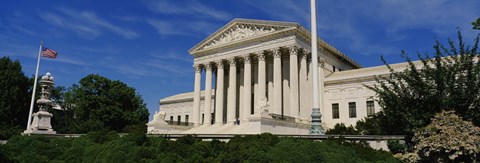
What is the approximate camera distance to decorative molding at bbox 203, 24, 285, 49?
4678 cm

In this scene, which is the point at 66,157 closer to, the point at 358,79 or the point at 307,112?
the point at 307,112

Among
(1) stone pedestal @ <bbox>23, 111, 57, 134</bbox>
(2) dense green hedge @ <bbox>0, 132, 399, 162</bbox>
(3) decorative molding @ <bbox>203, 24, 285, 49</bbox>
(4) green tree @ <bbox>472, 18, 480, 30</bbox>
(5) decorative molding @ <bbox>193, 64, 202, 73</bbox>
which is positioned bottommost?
(2) dense green hedge @ <bbox>0, 132, 399, 162</bbox>

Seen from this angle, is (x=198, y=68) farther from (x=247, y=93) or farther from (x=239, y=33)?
(x=247, y=93)

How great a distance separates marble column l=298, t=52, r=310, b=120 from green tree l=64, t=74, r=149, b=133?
26.1 m

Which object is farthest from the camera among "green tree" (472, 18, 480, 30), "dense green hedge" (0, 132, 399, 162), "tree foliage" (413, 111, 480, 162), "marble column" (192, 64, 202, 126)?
"marble column" (192, 64, 202, 126)

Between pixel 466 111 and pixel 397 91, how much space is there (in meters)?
3.44

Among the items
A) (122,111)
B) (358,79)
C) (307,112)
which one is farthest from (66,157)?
(122,111)

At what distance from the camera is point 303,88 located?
1761 inches

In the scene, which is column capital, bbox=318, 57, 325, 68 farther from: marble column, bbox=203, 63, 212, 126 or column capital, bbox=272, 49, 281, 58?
marble column, bbox=203, 63, 212, 126

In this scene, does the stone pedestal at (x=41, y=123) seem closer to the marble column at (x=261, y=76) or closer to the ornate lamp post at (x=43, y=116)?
the ornate lamp post at (x=43, y=116)

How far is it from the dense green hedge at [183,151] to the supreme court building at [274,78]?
2196cm

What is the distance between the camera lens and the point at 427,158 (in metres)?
17.7

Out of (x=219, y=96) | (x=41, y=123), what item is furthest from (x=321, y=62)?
(x=41, y=123)

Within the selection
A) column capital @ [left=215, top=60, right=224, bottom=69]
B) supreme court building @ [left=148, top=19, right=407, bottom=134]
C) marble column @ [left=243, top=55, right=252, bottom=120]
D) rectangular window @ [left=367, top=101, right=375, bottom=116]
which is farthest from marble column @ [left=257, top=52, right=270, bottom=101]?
rectangular window @ [left=367, top=101, right=375, bottom=116]
